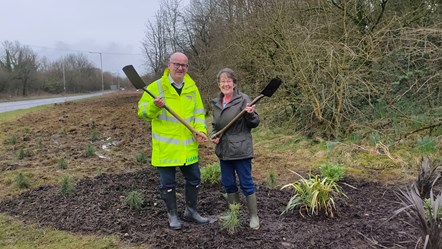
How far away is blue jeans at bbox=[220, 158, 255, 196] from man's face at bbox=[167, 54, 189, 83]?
1031 millimetres

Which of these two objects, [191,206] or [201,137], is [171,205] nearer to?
[191,206]

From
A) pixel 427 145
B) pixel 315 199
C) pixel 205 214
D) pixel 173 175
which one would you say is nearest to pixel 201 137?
pixel 173 175

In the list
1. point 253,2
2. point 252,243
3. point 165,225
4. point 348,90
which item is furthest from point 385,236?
point 253,2

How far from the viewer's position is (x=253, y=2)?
1263 centimetres

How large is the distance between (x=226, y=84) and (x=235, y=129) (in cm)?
48

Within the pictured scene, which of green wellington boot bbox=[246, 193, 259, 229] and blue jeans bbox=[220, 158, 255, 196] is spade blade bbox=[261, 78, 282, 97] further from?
green wellington boot bbox=[246, 193, 259, 229]

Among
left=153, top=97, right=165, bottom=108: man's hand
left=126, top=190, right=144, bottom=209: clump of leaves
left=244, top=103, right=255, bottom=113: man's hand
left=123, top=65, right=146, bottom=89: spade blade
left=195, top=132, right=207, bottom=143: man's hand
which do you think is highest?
left=123, top=65, right=146, bottom=89: spade blade

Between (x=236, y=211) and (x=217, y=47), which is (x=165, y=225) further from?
(x=217, y=47)

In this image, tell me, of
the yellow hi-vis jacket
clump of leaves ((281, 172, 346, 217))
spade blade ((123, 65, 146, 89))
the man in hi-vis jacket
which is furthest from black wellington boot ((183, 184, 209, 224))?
spade blade ((123, 65, 146, 89))

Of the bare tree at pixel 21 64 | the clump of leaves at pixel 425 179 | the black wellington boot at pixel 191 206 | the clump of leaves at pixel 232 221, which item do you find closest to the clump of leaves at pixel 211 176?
the black wellington boot at pixel 191 206

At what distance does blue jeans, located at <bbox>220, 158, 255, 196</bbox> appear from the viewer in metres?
4.08

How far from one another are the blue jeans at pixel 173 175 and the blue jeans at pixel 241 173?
0.33 m

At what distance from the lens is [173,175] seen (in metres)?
4.27

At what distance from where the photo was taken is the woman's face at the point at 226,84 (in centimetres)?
402
